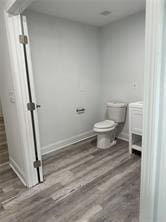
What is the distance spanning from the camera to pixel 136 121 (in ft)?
8.07

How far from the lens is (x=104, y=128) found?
277 cm

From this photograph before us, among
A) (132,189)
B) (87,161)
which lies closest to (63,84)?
(87,161)

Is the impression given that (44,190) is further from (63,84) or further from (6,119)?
(63,84)

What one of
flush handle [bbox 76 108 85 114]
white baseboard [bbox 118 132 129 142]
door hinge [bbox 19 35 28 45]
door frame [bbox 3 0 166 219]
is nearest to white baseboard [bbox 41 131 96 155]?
flush handle [bbox 76 108 85 114]

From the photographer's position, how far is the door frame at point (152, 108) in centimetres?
66

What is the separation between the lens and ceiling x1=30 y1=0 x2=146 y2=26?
213 centimetres

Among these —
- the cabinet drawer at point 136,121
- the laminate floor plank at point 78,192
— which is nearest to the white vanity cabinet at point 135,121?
the cabinet drawer at point 136,121

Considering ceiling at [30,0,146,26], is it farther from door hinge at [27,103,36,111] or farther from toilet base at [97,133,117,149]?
toilet base at [97,133,117,149]

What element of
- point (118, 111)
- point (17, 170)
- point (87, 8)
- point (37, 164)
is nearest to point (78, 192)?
point (37, 164)

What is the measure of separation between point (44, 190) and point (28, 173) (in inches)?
11.2

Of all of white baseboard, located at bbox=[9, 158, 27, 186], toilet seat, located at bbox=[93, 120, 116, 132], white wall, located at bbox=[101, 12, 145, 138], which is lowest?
white baseboard, located at bbox=[9, 158, 27, 186]

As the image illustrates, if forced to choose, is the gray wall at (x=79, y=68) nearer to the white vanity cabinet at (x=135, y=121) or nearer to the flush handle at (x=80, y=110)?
the flush handle at (x=80, y=110)

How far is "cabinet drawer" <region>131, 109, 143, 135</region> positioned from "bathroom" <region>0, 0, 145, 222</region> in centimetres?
4

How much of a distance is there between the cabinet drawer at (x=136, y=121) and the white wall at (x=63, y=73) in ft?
3.63
